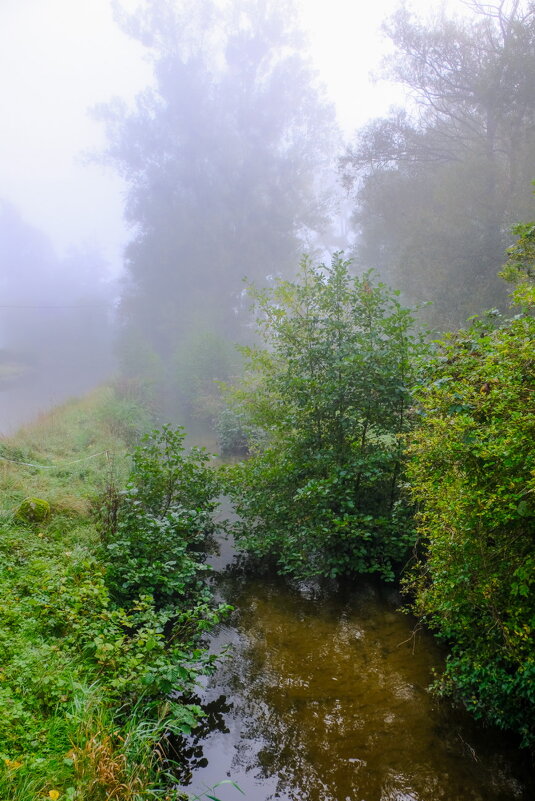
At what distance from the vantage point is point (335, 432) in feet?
22.3

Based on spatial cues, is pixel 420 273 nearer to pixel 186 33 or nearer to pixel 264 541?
pixel 264 541

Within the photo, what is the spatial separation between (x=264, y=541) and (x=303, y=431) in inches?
68.6

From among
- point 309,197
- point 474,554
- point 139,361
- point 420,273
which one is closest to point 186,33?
point 309,197

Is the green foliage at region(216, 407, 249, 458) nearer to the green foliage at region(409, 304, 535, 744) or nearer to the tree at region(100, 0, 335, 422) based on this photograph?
the green foliage at region(409, 304, 535, 744)

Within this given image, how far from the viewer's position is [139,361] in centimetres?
3061

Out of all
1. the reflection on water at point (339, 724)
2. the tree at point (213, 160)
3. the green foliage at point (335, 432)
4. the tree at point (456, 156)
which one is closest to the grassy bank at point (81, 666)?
the reflection on water at point (339, 724)

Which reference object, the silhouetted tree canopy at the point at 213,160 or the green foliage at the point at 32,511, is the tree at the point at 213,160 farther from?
the green foliage at the point at 32,511

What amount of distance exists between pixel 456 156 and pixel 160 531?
21283 mm

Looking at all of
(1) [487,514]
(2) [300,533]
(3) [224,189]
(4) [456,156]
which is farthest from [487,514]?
(3) [224,189]

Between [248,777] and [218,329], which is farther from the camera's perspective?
[218,329]

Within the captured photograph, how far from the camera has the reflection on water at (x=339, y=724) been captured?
11.8 ft

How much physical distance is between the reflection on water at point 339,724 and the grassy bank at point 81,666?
1.69 feet

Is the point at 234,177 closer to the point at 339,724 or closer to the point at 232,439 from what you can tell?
the point at 232,439

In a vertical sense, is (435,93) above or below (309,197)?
below
